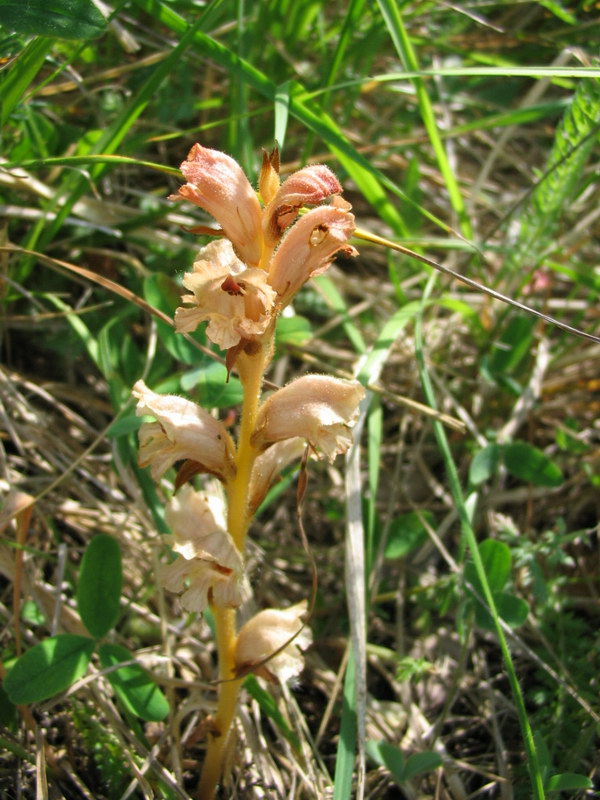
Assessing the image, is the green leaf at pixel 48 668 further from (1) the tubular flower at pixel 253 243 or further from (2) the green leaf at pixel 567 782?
(2) the green leaf at pixel 567 782

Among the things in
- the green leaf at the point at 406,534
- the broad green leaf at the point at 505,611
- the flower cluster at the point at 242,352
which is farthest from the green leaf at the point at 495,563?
the flower cluster at the point at 242,352

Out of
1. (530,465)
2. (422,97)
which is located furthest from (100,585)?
(422,97)

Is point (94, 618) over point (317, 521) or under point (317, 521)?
over

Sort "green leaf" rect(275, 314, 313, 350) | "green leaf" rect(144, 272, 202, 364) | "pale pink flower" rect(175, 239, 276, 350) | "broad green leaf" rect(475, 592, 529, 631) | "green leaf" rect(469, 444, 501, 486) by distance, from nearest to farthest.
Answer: "pale pink flower" rect(175, 239, 276, 350), "broad green leaf" rect(475, 592, 529, 631), "green leaf" rect(144, 272, 202, 364), "green leaf" rect(275, 314, 313, 350), "green leaf" rect(469, 444, 501, 486)

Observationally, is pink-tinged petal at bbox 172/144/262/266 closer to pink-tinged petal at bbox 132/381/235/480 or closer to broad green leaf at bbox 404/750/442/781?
pink-tinged petal at bbox 132/381/235/480

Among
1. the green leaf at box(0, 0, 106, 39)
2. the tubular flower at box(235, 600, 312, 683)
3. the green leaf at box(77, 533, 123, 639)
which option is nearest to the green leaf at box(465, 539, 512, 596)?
the tubular flower at box(235, 600, 312, 683)

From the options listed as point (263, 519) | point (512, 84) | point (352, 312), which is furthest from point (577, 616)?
point (512, 84)

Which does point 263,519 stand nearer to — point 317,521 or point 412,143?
point 317,521
